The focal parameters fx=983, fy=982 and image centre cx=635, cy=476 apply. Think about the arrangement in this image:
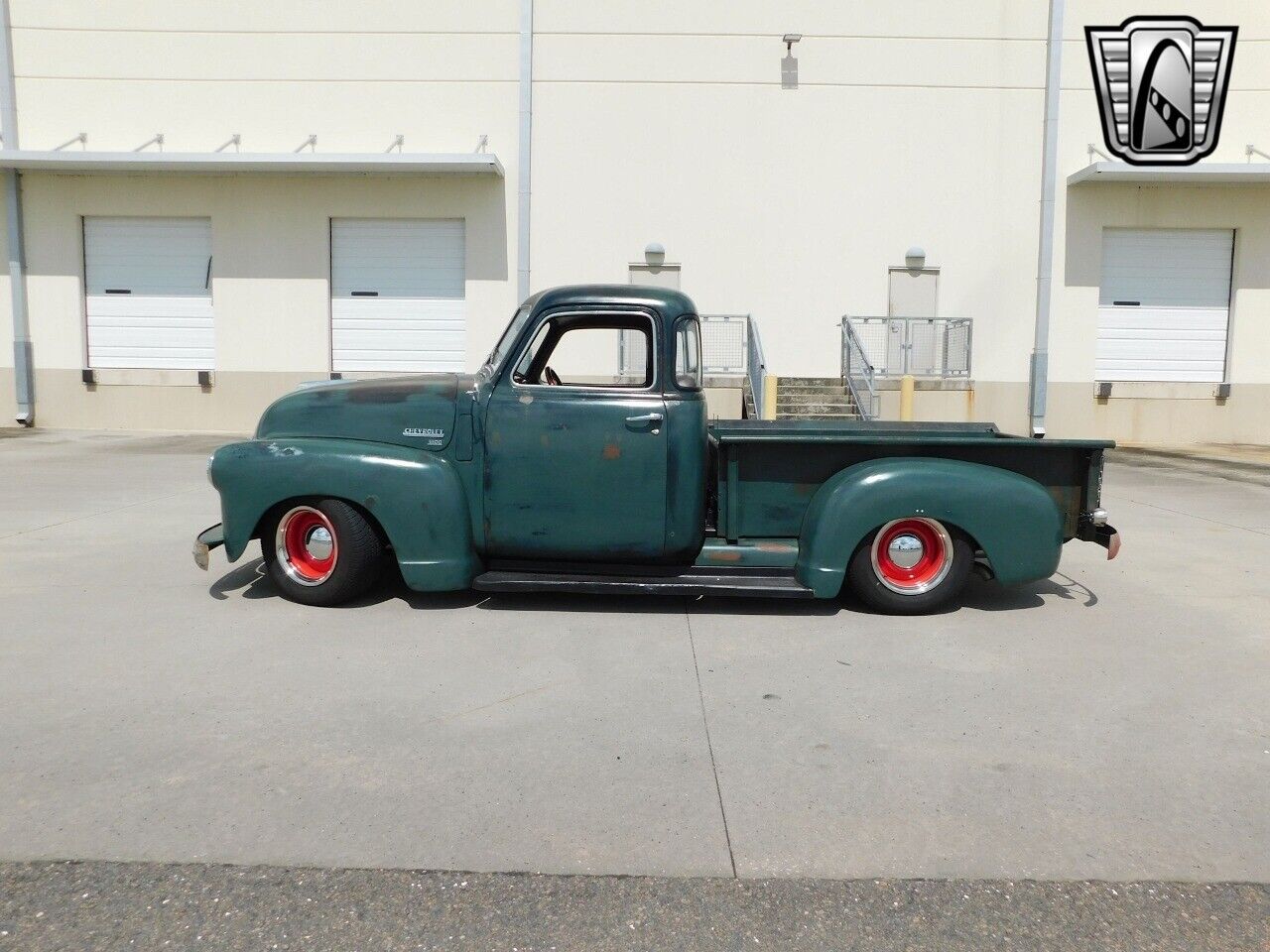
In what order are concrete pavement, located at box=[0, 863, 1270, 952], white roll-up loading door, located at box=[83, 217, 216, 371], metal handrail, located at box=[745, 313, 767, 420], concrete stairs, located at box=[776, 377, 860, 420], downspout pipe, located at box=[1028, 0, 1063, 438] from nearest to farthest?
concrete pavement, located at box=[0, 863, 1270, 952]
metal handrail, located at box=[745, 313, 767, 420]
concrete stairs, located at box=[776, 377, 860, 420]
downspout pipe, located at box=[1028, 0, 1063, 438]
white roll-up loading door, located at box=[83, 217, 216, 371]

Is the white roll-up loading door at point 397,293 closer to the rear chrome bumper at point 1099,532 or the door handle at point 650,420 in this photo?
the door handle at point 650,420

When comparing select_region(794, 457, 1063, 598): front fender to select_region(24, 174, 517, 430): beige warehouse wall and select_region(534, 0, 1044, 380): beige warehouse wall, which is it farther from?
select_region(24, 174, 517, 430): beige warehouse wall

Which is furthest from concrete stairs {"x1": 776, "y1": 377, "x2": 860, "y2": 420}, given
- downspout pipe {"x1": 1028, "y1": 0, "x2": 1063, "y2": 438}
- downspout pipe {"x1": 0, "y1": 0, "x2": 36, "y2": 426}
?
downspout pipe {"x1": 0, "y1": 0, "x2": 36, "y2": 426}

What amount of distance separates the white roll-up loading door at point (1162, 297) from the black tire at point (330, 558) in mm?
15675

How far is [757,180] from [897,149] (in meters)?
2.51

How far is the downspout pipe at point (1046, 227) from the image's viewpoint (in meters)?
16.8

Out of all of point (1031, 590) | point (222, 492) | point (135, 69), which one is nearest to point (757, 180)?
point (135, 69)

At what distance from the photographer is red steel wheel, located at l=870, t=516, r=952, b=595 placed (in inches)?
211

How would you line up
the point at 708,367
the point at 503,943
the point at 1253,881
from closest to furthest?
the point at 503,943 < the point at 1253,881 < the point at 708,367

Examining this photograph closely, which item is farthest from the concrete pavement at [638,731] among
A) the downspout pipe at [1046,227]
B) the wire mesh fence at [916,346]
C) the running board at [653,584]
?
the downspout pipe at [1046,227]

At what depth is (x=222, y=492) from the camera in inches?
216

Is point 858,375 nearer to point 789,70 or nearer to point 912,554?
point 789,70

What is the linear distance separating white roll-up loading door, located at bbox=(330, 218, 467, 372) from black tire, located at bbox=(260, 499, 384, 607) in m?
12.4

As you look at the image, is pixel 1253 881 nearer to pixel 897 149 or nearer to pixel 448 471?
pixel 448 471
